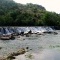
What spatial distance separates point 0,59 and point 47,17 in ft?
204

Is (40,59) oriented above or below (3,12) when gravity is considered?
below

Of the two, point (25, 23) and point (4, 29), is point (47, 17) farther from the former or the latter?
point (4, 29)

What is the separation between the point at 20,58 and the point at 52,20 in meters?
60.6

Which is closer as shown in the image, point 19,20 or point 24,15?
point 19,20

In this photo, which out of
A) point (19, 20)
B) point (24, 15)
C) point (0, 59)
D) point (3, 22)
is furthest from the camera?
point (24, 15)

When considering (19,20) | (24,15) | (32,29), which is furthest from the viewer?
(24,15)

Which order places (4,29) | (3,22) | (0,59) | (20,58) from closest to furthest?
(0,59)
(20,58)
(4,29)
(3,22)

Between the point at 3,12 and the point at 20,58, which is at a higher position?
the point at 3,12

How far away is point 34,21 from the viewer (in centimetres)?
8394

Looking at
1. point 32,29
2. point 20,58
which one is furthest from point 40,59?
point 32,29

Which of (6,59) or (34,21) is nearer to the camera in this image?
(6,59)

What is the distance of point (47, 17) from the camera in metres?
83.2

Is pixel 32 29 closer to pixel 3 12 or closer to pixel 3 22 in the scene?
pixel 3 22

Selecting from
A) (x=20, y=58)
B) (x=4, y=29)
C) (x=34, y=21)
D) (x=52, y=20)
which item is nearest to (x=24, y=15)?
(x=34, y=21)
